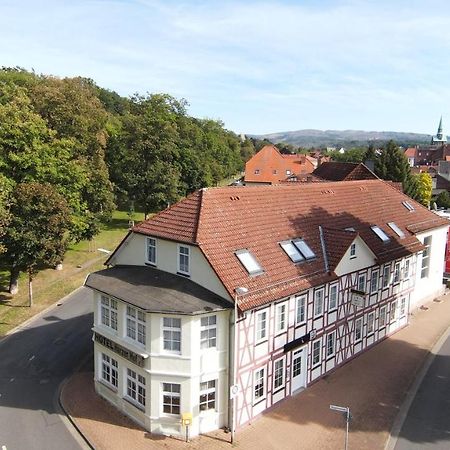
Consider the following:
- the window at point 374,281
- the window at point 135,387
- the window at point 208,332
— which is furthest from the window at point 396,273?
the window at point 135,387

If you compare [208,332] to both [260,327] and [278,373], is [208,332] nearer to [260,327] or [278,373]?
[260,327]

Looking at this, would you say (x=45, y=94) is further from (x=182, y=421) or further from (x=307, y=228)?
(x=182, y=421)

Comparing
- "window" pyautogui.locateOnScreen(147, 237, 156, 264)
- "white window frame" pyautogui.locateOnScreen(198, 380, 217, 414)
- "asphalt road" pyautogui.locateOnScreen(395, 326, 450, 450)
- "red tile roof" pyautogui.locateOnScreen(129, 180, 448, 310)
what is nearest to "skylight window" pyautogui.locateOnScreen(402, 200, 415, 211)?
"red tile roof" pyautogui.locateOnScreen(129, 180, 448, 310)

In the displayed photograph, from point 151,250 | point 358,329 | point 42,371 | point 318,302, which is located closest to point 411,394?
point 358,329

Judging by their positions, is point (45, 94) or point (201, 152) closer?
point (45, 94)

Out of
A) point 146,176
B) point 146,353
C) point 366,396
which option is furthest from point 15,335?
point 146,176

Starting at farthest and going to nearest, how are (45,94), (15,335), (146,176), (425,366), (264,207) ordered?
(146,176) < (45,94) < (15,335) < (425,366) < (264,207)

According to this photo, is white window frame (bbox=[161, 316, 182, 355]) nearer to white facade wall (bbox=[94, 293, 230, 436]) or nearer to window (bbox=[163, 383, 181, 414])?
white facade wall (bbox=[94, 293, 230, 436])
